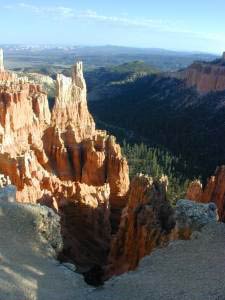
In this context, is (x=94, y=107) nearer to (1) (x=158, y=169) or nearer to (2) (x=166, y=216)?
(1) (x=158, y=169)

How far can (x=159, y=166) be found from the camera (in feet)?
196

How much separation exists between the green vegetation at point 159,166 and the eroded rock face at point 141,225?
49.5 feet

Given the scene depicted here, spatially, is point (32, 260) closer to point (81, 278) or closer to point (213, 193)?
point (81, 278)

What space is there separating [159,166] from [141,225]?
3445 centimetres

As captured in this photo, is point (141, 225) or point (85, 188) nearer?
point (141, 225)

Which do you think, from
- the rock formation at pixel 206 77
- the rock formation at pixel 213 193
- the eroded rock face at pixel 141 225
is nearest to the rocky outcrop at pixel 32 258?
the eroded rock face at pixel 141 225

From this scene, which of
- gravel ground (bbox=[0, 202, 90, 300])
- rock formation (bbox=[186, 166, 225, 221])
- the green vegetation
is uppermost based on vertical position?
gravel ground (bbox=[0, 202, 90, 300])

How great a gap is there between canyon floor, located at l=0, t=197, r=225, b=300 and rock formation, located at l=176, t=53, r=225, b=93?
90.3 m

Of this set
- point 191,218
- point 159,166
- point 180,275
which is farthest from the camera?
point 159,166

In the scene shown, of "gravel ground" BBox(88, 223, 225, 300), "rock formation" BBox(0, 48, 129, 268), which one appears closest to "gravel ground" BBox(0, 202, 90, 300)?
"gravel ground" BBox(88, 223, 225, 300)

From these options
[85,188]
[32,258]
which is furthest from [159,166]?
[32,258]

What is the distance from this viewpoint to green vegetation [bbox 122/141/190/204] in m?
48.8

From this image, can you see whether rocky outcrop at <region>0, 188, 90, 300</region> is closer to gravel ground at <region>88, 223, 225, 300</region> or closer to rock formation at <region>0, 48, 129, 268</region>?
gravel ground at <region>88, 223, 225, 300</region>

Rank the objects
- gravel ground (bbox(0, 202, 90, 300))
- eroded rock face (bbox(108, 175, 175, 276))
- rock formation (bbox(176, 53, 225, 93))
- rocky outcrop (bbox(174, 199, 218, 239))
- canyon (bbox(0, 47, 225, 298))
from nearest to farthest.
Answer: gravel ground (bbox(0, 202, 90, 300)) < rocky outcrop (bbox(174, 199, 218, 239)) < eroded rock face (bbox(108, 175, 175, 276)) < canyon (bbox(0, 47, 225, 298)) < rock formation (bbox(176, 53, 225, 93))
